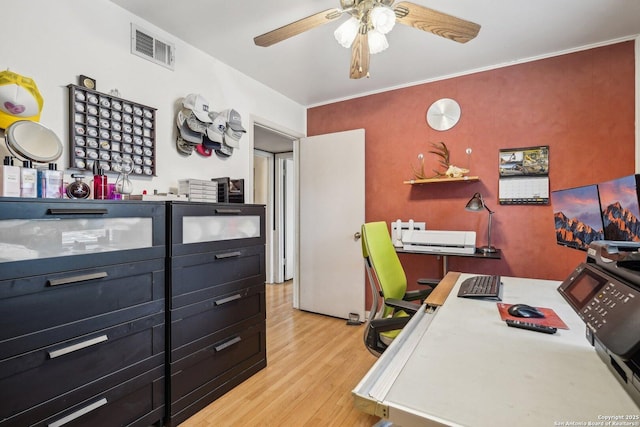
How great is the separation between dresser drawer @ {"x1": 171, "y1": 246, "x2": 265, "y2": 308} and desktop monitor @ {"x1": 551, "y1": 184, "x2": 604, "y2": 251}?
6.02 feet

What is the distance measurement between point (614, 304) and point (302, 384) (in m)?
1.92

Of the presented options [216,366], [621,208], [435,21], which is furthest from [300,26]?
[216,366]

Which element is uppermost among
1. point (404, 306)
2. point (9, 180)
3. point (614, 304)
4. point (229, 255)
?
point (9, 180)

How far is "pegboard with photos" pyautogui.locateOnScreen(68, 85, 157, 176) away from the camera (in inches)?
65.3

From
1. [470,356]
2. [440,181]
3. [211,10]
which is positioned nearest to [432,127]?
[440,181]

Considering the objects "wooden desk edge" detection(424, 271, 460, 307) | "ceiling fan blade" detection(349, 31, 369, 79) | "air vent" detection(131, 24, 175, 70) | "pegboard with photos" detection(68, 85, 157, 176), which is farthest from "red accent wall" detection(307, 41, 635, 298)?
"pegboard with photos" detection(68, 85, 157, 176)

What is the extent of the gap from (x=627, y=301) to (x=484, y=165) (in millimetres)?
2427

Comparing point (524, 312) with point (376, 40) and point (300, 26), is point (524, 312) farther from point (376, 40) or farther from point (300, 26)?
point (300, 26)

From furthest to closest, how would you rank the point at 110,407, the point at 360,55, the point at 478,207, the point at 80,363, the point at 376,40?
1. the point at 478,207
2. the point at 360,55
3. the point at 376,40
4. the point at 110,407
5. the point at 80,363

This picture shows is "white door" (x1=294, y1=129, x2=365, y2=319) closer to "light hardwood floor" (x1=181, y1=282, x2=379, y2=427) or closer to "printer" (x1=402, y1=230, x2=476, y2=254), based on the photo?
"light hardwood floor" (x1=181, y1=282, x2=379, y2=427)

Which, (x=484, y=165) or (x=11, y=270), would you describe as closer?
(x=11, y=270)

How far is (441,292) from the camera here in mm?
1488

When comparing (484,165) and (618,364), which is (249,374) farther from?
(484,165)

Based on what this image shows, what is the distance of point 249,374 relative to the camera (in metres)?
2.19
